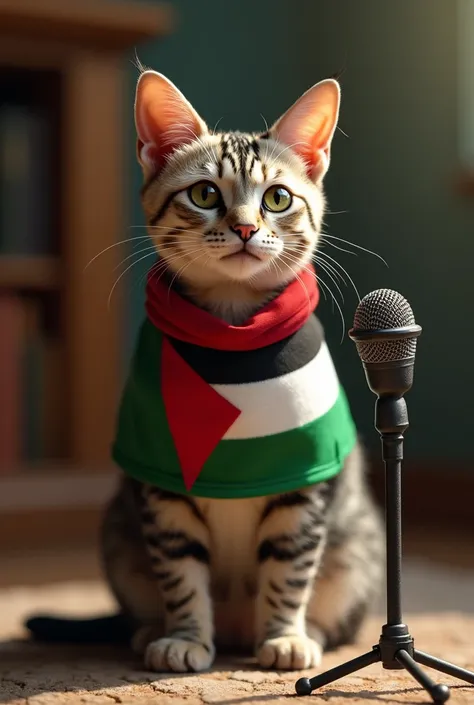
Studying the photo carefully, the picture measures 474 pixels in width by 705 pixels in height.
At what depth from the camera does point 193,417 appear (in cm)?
118

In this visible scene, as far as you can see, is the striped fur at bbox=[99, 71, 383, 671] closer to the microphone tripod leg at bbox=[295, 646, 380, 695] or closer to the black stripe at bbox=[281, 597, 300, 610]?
the black stripe at bbox=[281, 597, 300, 610]

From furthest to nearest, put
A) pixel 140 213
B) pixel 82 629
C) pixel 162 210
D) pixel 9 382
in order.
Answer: pixel 140 213 → pixel 9 382 → pixel 82 629 → pixel 162 210

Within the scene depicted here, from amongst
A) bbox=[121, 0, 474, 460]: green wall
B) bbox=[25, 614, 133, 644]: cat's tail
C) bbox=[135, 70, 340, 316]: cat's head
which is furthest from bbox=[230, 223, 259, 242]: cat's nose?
bbox=[121, 0, 474, 460]: green wall

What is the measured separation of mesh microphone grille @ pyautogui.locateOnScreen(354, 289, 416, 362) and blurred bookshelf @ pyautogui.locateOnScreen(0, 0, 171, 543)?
58.1 inches

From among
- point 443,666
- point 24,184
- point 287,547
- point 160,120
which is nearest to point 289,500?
point 287,547

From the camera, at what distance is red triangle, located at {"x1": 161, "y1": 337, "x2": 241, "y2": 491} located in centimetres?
117

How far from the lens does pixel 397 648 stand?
104 cm

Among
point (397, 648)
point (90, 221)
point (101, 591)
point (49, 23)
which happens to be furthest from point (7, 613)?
point (49, 23)

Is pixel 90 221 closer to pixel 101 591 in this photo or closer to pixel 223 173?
pixel 101 591

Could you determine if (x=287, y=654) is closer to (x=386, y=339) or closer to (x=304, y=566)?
(x=304, y=566)

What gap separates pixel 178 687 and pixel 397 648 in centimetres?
25

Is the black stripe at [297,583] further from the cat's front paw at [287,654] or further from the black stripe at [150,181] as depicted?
the black stripe at [150,181]

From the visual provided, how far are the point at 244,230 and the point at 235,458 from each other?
0.27 m

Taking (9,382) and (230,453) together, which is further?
(9,382)
